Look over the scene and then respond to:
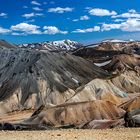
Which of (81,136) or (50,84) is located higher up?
(81,136)

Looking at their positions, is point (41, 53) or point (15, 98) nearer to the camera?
point (15, 98)

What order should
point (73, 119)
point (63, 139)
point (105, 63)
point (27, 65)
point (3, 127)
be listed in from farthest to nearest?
1. point (105, 63)
2. point (27, 65)
3. point (73, 119)
4. point (3, 127)
5. point (63, 139)

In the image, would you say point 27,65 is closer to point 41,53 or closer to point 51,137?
point 41,53

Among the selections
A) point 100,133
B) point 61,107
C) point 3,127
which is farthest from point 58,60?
point 100,133

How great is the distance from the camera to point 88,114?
230 feet

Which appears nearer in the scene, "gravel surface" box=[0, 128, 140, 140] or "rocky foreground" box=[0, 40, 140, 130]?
"gravel surface" box=[0, 128, 140, 140]

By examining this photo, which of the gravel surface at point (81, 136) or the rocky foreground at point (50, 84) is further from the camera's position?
the rocky foreground at point (50, 84)

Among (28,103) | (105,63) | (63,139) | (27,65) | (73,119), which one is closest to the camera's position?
(63,139)

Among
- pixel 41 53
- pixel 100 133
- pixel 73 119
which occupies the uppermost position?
pixel 41 53

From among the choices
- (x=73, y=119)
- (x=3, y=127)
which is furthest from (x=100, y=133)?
(x=73, y=119)

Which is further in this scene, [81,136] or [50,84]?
[50,84]

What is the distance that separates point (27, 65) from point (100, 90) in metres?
22.1

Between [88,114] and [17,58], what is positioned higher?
[17,58]

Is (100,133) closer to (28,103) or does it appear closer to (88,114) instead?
(88,114)
